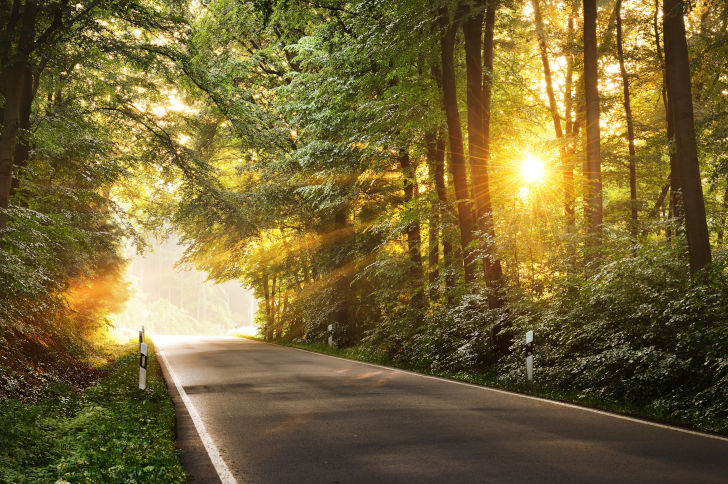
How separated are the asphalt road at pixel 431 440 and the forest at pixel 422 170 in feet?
5.26

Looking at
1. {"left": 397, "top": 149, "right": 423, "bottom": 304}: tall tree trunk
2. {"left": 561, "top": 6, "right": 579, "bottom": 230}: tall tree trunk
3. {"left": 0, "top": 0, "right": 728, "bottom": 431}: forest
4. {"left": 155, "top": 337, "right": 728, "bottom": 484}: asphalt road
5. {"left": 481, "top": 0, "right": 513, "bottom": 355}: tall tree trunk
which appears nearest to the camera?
{"left": 155, "top": 337, "right": 728, "bottom": 484}: asphalt road

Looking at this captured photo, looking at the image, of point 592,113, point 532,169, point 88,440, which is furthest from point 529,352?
point 532,169

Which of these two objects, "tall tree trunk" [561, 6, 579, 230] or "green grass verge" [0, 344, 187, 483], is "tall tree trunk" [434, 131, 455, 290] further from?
"green grass verge" [0, 344, 187, 483]

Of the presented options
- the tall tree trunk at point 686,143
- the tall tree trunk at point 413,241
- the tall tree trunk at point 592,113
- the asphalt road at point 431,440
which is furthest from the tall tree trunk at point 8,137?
the tall tree trunk at point 592,113

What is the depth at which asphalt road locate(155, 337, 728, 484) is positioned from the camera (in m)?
5.38

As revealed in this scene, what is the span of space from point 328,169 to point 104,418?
48.1 ft

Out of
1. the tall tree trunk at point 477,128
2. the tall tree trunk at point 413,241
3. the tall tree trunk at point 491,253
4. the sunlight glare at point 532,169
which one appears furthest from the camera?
the tall tree trunk at point 413,241

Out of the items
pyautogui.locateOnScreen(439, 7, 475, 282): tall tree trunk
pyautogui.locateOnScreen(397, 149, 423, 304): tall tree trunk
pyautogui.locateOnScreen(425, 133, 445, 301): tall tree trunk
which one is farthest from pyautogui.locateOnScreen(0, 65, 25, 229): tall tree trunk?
pyautogui.locateOnScreen(397, 149, 423, 304): tall tree trunk

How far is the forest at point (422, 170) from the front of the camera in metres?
10.3

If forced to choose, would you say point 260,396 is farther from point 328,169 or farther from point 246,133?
point 328,169

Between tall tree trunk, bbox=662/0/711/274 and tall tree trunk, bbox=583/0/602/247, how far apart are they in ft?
16.1

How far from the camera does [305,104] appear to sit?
20406 mm

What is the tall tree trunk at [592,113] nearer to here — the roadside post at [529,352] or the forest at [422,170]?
the forest at [422,170]

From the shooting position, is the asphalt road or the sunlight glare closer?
the asphalt road
